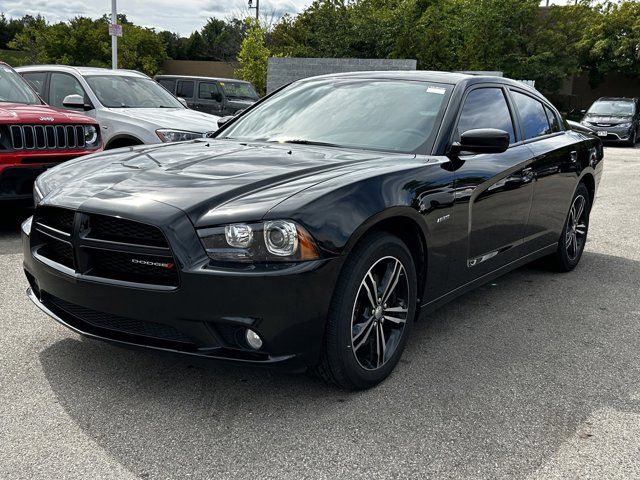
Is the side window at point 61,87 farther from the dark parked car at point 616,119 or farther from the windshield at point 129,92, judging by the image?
the dark parked car at point 616,119

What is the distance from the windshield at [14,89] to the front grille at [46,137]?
3.14 ft

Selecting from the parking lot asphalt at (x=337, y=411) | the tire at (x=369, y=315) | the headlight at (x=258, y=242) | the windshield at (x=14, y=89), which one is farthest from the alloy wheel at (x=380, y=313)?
the windshield at (x=14, y=89)

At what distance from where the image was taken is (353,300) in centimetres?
307

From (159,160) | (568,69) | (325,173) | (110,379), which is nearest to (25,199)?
(159,160)

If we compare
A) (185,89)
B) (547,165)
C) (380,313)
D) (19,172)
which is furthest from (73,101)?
(185,89)

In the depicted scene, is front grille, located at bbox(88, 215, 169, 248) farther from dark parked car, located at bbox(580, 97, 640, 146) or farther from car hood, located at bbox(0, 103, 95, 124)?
dark parked car, located at bbox(580, 97, 640, 146)

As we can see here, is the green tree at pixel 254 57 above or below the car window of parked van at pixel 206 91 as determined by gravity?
above

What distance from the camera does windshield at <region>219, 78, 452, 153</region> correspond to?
13.1 ft

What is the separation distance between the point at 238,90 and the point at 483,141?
15.4 meters

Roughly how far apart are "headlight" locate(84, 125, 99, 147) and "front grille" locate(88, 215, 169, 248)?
4307mm

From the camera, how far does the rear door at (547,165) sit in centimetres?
489

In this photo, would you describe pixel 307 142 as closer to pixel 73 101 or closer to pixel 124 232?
pixel 124 232

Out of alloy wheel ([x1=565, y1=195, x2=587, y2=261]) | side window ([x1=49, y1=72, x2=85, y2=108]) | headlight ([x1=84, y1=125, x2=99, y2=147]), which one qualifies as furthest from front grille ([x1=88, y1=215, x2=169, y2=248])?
side window ([x1=49, y1=72, x2=85, y2=108])

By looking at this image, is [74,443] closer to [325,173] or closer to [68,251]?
[68,251]
